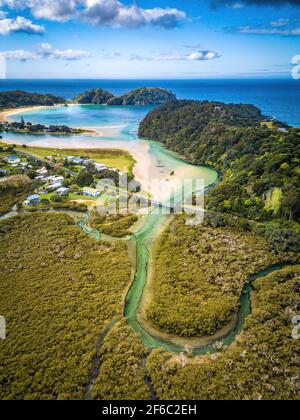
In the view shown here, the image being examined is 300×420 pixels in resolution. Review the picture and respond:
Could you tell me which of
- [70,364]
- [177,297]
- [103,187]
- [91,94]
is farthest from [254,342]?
[91,94]

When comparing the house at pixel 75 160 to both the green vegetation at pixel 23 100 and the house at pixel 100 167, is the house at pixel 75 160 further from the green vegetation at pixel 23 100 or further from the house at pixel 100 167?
the green vegetation at pixel 23 100

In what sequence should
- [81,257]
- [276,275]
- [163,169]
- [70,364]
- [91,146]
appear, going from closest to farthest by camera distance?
[70,364] < [276,275] < [81,257] < [163,169] < [91,146]

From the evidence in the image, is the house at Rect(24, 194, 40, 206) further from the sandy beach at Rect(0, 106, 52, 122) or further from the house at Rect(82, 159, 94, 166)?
the sandy beach at Rect(0, 106, 52, 122)

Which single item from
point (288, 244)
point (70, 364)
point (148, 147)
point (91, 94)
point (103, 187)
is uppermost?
point (91, 94)

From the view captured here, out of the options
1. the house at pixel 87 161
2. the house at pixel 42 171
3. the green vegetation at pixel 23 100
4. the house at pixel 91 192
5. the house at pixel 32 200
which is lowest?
the house at pixel 32 200

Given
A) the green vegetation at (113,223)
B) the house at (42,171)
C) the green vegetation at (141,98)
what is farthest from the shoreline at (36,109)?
the green vegetation at (113,223)

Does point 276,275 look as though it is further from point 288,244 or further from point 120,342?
point 120,342

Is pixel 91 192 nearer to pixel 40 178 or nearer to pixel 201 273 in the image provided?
pixel 40 178
